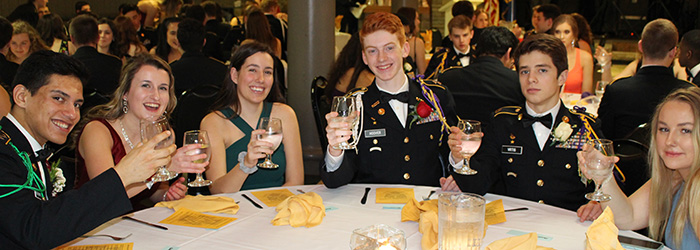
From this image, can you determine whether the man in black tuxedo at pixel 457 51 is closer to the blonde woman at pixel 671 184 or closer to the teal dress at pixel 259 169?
the teal dress at pixel 259 169

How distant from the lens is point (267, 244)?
184 centimetres

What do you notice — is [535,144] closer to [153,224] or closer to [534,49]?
[534,49]

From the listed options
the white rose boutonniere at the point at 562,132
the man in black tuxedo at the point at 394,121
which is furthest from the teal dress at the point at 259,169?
the white rose boutonniere at the point at 562,132

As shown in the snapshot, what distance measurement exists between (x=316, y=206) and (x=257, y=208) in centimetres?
27

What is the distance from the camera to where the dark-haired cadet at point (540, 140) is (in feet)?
8.64

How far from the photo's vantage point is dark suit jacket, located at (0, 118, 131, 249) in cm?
164

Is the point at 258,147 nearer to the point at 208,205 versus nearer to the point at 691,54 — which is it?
the point at 208,205

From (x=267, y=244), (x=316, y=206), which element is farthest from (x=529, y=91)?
(x=267, y=244)

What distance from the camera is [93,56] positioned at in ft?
18.1

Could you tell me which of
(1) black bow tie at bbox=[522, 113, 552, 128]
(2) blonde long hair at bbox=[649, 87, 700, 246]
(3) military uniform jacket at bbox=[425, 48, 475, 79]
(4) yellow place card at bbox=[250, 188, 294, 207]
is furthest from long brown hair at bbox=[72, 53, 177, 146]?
(3) military uniform jacket at bbox=[425, 48, 475, 79]

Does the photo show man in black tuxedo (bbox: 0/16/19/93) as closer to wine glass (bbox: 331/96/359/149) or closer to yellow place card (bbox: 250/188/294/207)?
yellow place card (bbox: 250/188/294/207)

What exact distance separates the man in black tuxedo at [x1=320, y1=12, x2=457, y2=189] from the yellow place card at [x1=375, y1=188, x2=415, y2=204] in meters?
0.34

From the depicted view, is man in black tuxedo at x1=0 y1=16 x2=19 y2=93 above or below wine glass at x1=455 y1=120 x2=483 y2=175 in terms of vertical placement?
above

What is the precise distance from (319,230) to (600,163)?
96 centimetres
